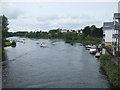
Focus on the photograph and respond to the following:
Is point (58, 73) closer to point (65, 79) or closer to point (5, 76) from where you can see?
point (65, 79)

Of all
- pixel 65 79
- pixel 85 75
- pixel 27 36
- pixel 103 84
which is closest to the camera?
pixel 103 84

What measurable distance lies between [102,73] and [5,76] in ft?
32.6

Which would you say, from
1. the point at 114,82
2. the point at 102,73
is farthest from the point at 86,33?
the point at 114,82

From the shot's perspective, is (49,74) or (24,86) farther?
(49,74)

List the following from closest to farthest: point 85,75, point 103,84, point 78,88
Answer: point 78,88 → point 103,84 → point 85,75

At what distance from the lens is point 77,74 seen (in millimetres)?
27203

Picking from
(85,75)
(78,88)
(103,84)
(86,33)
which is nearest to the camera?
(78,88)

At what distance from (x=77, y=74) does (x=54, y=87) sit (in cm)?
647

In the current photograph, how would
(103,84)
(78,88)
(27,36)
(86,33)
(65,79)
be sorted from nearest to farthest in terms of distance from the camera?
1. (78,88)
2. (103,84)
3. (65,79)
4. (86,33)
5. (27,36)

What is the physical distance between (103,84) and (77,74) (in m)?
5.08

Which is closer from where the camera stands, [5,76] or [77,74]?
[5,76]

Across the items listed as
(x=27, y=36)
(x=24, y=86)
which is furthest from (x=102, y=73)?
(x=27, y=36)

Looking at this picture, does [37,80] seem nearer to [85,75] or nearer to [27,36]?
[85,75]

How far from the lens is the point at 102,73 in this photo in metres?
27.8
